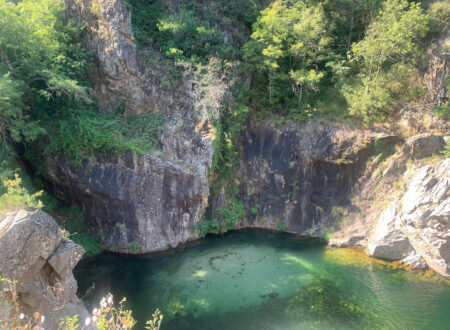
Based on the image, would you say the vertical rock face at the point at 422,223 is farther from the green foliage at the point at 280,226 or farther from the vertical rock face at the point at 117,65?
the vertical rock face at the point at 117,65

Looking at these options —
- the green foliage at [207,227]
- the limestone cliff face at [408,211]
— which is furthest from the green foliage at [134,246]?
the limestone cliff face at [408,211]

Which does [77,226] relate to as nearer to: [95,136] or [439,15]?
[95,136]

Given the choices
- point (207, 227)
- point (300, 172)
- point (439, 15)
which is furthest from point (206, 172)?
point (439, 15)

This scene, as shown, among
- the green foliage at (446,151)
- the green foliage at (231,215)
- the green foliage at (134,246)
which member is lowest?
the green foliage at (134,246)

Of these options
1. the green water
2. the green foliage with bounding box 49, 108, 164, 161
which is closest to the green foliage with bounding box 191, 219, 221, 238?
the green water

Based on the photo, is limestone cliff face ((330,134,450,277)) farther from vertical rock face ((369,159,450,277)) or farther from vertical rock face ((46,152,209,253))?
vertical rock face ((46,152,209,253))

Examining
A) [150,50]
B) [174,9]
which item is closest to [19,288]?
[150,50]
